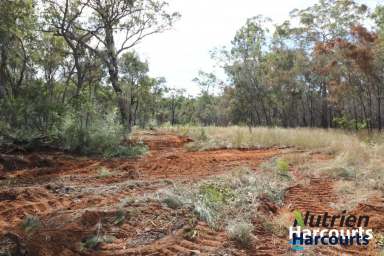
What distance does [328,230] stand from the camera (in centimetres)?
434

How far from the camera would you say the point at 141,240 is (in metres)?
3.94

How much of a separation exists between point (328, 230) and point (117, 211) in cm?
252

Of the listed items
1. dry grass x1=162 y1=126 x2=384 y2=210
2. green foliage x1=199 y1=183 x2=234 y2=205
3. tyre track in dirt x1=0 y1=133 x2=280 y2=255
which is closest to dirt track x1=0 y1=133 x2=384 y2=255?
tyre track in dirt x1=0 y1=133 x2=280 y2=255

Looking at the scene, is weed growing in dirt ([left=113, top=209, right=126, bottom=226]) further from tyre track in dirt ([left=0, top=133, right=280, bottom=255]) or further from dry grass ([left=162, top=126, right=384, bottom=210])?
dry grass ([left=162, top=126, right=384, bottom=210])

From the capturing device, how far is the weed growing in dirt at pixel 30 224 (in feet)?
13.4

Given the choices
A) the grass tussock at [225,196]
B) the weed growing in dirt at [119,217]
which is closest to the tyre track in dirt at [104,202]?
the weed growing in dirt at [119,217]

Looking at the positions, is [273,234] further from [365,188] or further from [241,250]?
[365,188]

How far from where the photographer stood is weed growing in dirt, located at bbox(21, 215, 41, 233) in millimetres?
4088

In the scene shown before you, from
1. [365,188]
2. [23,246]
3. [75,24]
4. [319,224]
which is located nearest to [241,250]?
[319,224]

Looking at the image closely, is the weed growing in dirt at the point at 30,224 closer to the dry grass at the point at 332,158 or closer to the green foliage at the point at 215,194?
the green foliage at the point at 215,194

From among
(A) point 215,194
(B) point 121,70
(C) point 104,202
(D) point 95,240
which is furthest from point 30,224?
(B) point 121,70

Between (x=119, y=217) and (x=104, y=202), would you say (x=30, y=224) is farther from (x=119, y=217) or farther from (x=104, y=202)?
(x=104, y=202)

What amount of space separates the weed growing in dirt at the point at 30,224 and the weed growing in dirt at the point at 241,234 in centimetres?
215

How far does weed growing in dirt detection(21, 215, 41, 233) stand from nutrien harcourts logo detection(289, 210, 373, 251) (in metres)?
2.82
